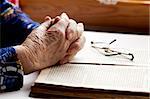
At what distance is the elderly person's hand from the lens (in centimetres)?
89

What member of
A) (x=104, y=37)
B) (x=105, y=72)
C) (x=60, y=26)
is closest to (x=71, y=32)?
(x=60, y=26)

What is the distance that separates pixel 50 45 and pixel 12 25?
11.7 inches

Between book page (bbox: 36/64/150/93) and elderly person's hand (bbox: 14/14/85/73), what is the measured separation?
0.10ft

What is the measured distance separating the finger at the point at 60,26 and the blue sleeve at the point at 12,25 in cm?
20

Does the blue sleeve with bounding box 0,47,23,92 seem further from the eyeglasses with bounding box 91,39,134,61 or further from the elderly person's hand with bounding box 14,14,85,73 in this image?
the eyeglasses with bounding box 91,39,134,61

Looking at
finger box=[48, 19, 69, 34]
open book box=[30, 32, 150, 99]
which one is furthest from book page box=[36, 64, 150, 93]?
finger box=[48, 19, 69, 34]

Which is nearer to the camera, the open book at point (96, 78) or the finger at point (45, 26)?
the open book at point (96, 78)

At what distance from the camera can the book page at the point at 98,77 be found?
2.75 feet

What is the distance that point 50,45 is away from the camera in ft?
3.02

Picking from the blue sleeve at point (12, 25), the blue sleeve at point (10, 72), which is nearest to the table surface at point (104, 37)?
the blue sleeve at point (10, 72)

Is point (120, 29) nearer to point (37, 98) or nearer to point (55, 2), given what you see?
point (55, 2)

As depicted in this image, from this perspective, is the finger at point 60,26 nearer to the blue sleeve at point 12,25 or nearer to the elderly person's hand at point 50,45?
the elderly person's hand at point 50,45

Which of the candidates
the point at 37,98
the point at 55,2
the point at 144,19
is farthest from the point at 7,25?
the point at 144,19

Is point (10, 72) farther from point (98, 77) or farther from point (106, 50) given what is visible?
point (106, 50)
